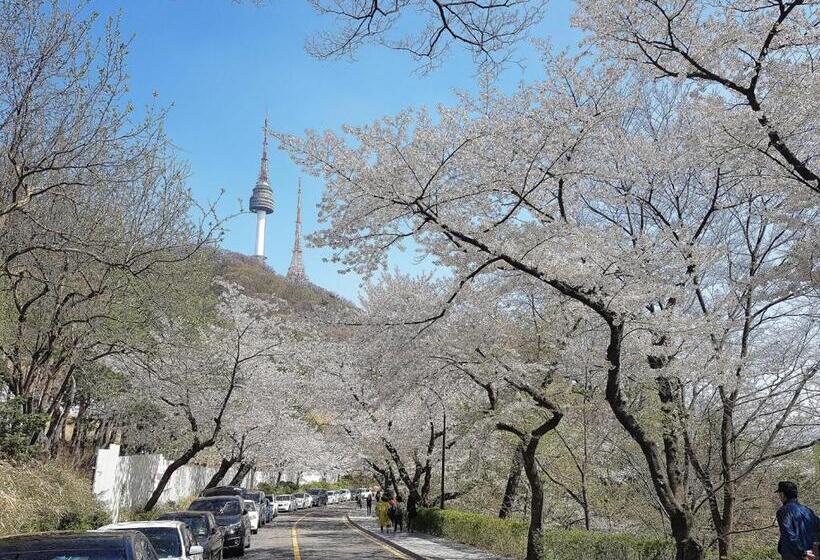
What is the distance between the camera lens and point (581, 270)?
37.0ft

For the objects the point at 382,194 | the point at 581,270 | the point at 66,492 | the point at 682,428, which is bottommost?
the point at 66,492

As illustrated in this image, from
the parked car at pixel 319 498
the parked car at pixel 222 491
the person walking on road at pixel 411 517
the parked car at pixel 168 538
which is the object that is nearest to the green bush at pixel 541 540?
the person walking on road at pixel 411 517

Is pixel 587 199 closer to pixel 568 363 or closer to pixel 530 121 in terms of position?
pixel 568 363

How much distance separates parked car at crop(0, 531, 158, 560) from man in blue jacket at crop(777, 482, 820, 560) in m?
6.46

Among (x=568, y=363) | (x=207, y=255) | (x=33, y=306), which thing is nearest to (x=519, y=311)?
(x=568, y=363)

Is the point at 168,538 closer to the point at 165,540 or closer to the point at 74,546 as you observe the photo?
the point at 165,540

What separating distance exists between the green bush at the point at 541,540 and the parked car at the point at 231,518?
6813 millimetres

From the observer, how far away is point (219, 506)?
A: 22.3 m

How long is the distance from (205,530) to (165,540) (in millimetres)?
4984

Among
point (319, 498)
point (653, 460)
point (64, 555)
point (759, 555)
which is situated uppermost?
point (653, 460)

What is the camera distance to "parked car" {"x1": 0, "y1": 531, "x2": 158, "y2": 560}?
214 inches

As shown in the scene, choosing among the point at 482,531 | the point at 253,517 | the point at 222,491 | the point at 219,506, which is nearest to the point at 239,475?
the point at 222,491

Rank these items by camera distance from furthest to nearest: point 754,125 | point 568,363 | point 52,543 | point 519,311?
point 519,311
point 568,363
point 754,125
point 52,543

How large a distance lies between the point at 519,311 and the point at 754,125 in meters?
8.52
